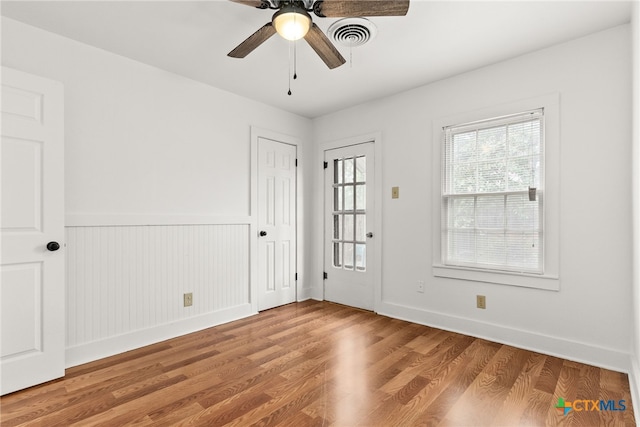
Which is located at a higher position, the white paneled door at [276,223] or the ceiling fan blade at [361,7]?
the ceiling fan blade at [361,7]

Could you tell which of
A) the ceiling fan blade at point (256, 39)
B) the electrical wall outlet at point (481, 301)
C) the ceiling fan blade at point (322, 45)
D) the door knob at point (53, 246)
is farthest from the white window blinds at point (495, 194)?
the door knob at point (53, 246)

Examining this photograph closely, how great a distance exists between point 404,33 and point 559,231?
6.37 ft

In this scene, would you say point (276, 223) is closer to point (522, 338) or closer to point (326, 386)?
point (326, 386)

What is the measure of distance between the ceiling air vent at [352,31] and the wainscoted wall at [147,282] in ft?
6.97

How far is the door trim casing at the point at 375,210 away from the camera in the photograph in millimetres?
3814

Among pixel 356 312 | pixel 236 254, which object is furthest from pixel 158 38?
pixel 356 312

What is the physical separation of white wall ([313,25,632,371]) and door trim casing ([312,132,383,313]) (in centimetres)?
54

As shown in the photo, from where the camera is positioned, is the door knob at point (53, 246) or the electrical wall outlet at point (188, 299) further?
the electrical wall outlet at point (188, 299)

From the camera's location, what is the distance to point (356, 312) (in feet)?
12.7

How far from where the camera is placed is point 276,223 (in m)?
4.10

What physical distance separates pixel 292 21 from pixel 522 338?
295 cm

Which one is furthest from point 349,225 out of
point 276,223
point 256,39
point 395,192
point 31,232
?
point 31,232

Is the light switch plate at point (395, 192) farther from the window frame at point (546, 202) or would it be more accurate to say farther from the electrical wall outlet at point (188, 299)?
the electrical wall outlet at point (188, 299)

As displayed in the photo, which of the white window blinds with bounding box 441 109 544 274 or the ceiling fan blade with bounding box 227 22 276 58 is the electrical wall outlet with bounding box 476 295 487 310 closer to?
the white window blinds with bounding box 441 109 544 274
